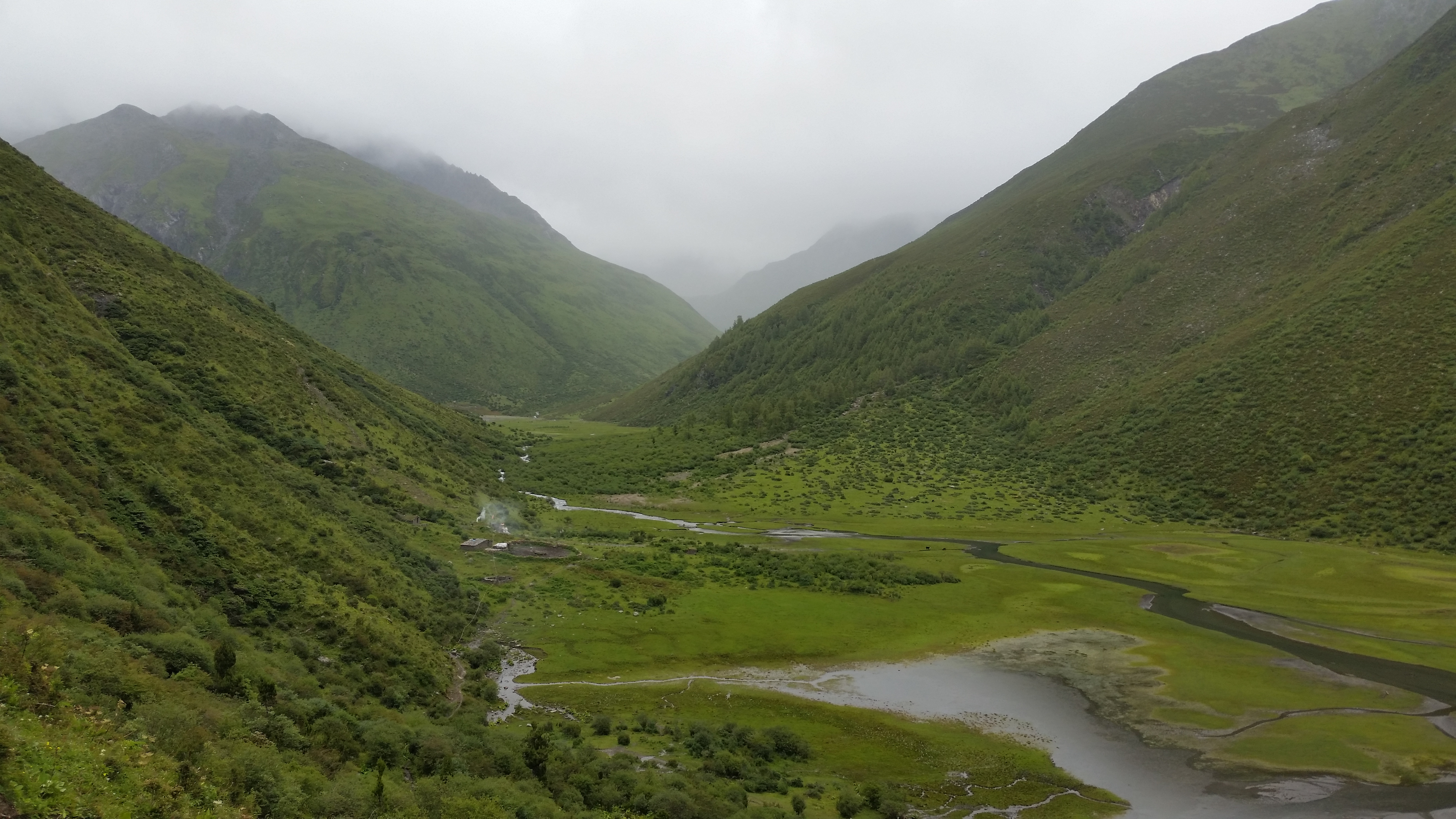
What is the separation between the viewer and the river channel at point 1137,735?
3147 cm

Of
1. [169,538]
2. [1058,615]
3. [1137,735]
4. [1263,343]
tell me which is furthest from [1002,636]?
[1263,343]

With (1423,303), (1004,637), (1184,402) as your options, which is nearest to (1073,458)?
(1184,402)

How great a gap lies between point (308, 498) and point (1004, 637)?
173ft

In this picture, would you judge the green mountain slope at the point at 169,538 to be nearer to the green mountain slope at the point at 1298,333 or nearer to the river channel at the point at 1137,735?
the river channel at the point at 1137,735

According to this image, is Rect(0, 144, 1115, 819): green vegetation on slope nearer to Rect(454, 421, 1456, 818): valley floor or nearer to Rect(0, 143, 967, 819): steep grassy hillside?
Rect(0, 143, 967, 819): steep grassy hillside

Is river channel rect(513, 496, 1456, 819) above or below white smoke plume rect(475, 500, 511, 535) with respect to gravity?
below

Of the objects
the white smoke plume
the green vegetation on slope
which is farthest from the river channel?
the white smoke plume

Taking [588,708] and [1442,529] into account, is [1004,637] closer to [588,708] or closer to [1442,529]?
[588,708]

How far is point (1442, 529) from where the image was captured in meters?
75.9

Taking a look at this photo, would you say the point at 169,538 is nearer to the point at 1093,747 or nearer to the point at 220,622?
the point at 220,622

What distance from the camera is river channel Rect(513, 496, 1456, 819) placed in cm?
3147

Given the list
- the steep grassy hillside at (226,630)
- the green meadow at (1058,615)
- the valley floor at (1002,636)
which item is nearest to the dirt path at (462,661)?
the steep grassy hillside at (226,630)

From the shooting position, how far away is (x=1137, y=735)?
39500mm

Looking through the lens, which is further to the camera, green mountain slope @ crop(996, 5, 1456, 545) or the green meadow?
green mountain slope @ crop(996, 5, 1456, 545)
